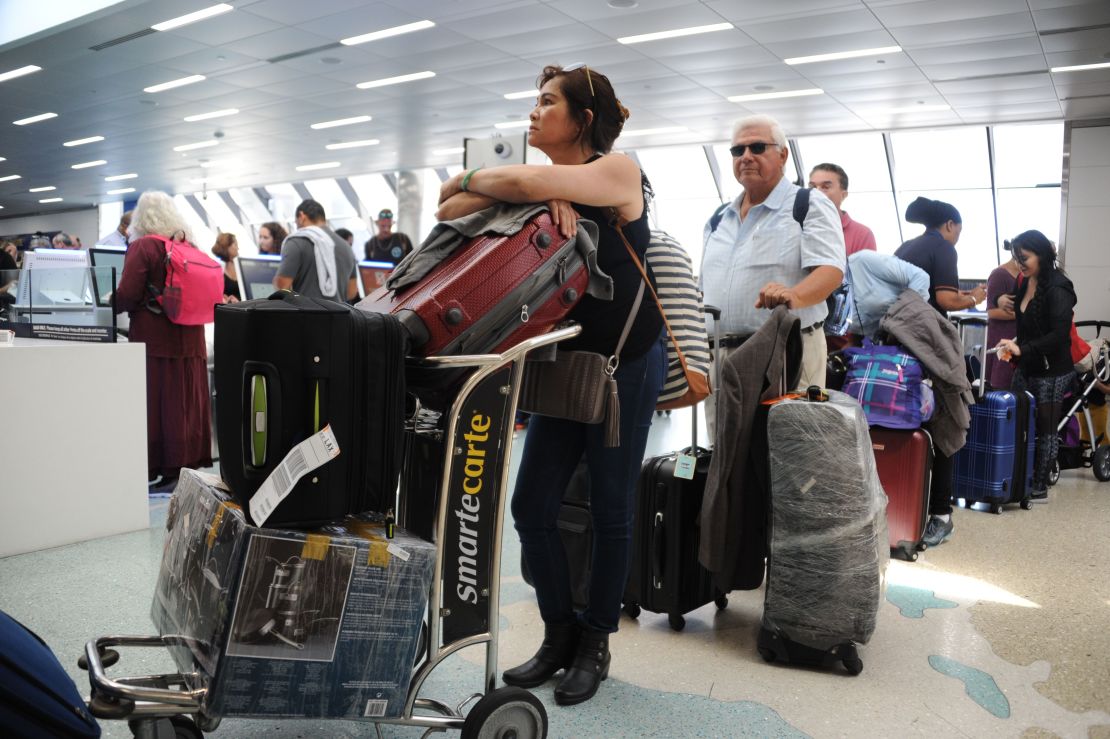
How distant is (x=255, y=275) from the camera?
17.3 ft

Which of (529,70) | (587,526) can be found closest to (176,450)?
(587,526)

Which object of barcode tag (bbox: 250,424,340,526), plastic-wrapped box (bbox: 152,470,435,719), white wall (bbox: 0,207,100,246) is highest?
white wall (bbox: 0,207,100,246)

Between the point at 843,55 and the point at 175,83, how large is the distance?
793cm

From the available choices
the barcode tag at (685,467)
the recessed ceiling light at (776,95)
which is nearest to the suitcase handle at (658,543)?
the barcode tag at (685,467)

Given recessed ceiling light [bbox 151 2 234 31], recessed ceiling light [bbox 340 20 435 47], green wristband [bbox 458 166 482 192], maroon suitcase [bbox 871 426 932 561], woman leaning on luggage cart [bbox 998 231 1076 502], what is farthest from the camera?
recessed ceiling light [bbox 340 20 435 47]

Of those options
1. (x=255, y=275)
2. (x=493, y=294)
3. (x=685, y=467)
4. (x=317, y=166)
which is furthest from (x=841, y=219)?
(x=317, y=166)

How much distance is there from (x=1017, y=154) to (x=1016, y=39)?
495 centimetres

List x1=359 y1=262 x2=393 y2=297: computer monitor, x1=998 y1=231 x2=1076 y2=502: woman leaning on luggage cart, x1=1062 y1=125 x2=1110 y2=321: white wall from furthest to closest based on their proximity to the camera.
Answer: x1=1062 y1=125 x2=1110 y2=321: white wall → x1=359 y1=262 x2=393 y2=297: computer monitor → x1=998 y1=231 x2=1076 y2=502: woman leaning on luggage cart

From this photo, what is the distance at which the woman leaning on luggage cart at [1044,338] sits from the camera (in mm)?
4922

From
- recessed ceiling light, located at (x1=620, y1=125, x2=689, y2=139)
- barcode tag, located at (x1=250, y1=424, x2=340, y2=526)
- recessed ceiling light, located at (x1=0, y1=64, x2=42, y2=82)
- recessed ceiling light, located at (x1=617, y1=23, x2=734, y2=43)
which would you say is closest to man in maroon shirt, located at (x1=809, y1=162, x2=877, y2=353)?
barcode tag, located at (x1=250, y1=424, x2=340, y2=526)

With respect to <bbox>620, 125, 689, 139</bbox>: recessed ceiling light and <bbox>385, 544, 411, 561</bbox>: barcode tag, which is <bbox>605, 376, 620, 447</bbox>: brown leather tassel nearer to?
<bbox>385, 544, 411, 561</bbox>: barcode tag

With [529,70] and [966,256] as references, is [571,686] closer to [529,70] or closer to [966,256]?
[529,70]

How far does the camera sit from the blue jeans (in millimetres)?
1885

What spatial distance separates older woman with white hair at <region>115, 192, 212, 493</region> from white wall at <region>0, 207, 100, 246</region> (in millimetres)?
22153
